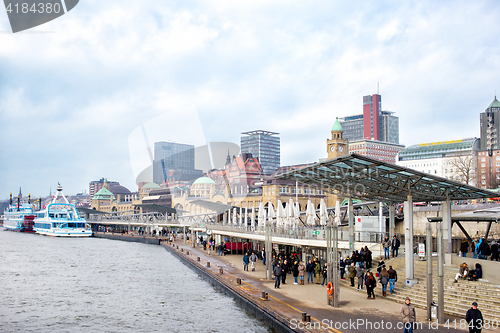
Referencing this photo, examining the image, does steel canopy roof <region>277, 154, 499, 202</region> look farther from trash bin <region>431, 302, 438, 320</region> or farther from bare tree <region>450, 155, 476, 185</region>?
bare tree <region>450, 155, 476, 185</region>

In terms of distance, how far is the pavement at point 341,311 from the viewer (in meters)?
18.3

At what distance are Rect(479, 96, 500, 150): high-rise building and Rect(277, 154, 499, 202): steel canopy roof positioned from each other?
14511cm

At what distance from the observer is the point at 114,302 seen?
31.0 metres

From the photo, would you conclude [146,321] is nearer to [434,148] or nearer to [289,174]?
[289,174]

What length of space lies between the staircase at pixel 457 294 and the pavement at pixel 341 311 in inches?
28.5

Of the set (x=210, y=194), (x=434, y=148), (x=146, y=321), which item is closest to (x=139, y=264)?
(x=146, y=321)

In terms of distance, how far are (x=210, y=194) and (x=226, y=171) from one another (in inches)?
650

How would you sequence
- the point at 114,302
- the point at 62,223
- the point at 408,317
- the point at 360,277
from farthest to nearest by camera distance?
the point at 62,223 → the point at 114,302 → the point at 360,277 → the point at 408,317

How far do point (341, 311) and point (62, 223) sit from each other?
11026 centimetres

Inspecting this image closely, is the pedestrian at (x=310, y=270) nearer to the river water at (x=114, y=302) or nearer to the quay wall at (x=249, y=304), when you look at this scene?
the quay wall at (x=249, y=304)

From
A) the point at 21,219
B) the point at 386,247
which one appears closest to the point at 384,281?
the point at 386,247

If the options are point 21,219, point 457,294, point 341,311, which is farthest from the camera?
point 21,219

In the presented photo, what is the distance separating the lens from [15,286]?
125 feet

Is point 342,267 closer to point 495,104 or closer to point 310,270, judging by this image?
point 310,270
